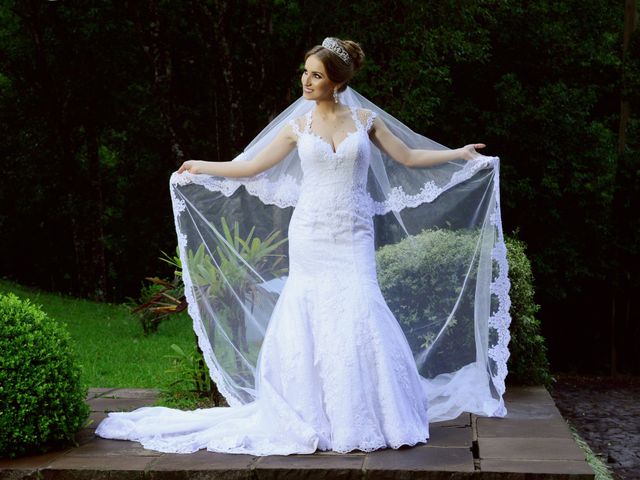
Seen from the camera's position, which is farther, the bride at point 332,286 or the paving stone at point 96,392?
the paving stone at point 96,392

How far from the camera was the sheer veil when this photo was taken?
228 inches

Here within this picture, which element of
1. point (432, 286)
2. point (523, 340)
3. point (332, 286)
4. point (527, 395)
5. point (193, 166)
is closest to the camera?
point (332, 286)

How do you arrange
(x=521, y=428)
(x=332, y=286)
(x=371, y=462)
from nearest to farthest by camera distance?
1. (x=371, y=462)
2. (x=332, y=286)
3. (x=521, y=428)

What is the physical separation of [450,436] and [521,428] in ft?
1.57

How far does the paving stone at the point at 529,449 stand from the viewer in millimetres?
4707

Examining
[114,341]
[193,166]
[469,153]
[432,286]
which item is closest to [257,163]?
[193,166]

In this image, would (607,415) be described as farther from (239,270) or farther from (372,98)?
(239,270)

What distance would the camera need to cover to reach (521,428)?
5406 millimetres

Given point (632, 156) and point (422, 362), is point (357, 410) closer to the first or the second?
point (422, 362)

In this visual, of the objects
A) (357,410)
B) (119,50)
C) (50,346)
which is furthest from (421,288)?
(119,50)

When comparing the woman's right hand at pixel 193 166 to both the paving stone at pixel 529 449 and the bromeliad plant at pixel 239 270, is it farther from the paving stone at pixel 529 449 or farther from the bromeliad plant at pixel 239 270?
the paving stone at pixel 529 449

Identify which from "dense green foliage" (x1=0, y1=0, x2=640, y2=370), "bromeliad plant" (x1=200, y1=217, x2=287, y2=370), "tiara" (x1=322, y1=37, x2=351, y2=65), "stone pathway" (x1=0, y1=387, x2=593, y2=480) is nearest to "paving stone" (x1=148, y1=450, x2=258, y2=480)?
"stone pathway" (x1=0, y1=387, x2=593, y2=480)

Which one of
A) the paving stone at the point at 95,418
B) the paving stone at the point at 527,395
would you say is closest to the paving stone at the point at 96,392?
the paving stone at the point at 95,418

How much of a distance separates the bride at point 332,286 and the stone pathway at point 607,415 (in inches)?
104
